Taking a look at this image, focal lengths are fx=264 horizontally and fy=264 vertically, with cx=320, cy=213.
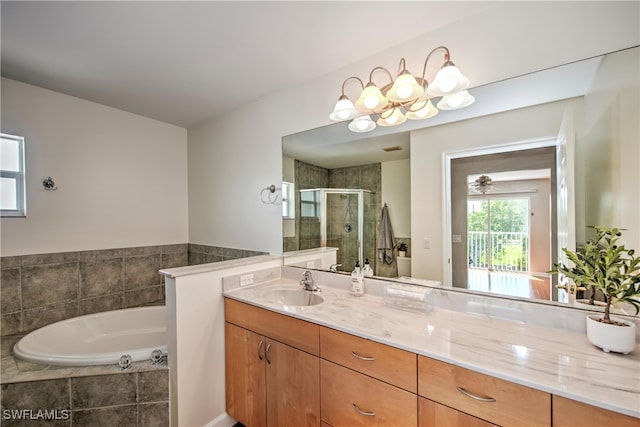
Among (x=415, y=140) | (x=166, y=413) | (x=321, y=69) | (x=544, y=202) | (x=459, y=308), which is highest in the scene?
(x=321, y=69)

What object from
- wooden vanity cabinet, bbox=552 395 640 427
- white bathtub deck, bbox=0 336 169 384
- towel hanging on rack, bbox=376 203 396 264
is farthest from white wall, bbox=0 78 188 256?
wooden vanity cabinet, bbox=552 395 640 427

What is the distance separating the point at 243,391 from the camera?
166cm

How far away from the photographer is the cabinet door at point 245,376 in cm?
155

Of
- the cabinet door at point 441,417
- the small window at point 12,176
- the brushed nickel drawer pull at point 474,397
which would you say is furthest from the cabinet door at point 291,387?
the small window at point 12,176

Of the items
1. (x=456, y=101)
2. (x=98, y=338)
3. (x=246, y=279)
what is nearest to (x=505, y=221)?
(x=456, y=101)

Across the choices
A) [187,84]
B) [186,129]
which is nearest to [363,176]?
[187,84]

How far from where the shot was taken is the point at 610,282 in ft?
3.17

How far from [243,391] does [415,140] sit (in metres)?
1.89

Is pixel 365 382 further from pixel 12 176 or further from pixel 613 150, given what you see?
pixel 12 176

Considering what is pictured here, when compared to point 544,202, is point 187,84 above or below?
above

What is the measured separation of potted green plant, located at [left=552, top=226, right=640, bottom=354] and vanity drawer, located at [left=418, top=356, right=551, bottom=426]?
0.40 m

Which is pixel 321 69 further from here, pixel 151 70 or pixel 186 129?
pixel 186 129

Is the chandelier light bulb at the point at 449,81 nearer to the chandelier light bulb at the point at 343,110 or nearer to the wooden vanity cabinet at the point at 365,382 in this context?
the chandelier light bulb at the point at 343,110

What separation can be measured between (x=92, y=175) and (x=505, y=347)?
3254 millimetres
